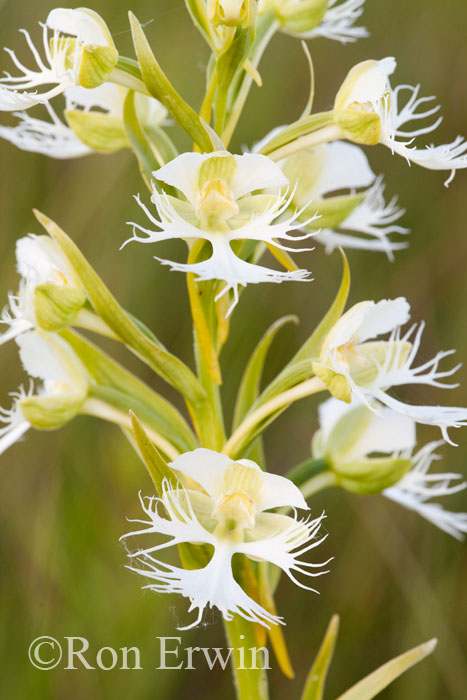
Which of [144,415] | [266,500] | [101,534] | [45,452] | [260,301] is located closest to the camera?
[266,500]

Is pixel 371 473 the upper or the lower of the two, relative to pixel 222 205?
lower

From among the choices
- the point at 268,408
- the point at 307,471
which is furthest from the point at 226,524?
the point at 307,471

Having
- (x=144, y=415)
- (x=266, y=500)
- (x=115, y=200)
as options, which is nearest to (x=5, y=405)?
(x=115, y=200)

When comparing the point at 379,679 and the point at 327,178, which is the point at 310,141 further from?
the point at 379,679

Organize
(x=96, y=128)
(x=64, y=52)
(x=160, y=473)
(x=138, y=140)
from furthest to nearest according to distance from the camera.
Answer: (x=96, y=128)
(x=138, y=140)
(x=64, y=52)
(x=160, y=473)

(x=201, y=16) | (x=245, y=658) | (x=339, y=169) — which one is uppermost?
(x=201, y=16)

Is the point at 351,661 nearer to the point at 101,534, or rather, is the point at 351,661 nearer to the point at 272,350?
the point at 101,534

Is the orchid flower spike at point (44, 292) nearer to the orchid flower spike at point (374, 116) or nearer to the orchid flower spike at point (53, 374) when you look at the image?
the orchid flower spike at point (53, 374)

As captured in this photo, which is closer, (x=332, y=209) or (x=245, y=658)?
(x=245, y=658)
